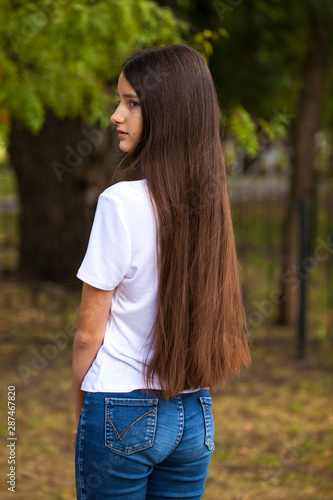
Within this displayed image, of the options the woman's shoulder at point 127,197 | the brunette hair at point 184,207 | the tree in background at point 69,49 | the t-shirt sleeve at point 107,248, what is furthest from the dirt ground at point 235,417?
the woman's shoulder at point 127,197

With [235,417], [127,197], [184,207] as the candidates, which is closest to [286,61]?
[235,417]

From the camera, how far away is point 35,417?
4.28 metres

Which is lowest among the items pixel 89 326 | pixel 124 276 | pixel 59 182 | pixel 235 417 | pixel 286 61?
pixel 235 417

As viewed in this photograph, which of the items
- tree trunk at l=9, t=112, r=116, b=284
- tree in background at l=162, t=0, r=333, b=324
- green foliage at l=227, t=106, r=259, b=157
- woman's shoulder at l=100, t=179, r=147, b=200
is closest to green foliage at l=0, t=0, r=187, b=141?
green foliage at l=227, t=106, r=259, b=157

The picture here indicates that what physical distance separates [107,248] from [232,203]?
3061 millimetres

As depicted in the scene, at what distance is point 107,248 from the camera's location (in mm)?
1328

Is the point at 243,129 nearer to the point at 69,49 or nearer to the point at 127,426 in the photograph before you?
the point at 69,49

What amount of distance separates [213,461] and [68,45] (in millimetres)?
2788

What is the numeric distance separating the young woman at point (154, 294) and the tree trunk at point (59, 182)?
5.71 metres

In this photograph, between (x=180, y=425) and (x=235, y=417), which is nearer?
(x=180, y=425)

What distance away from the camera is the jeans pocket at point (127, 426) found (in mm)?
1360

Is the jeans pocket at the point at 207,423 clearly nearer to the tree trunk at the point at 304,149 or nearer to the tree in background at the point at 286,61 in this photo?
the tree in background at the point at 286,61

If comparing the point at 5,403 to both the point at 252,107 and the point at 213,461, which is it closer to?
the point at 213,461

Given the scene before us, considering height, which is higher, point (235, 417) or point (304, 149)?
point (304, 149)
